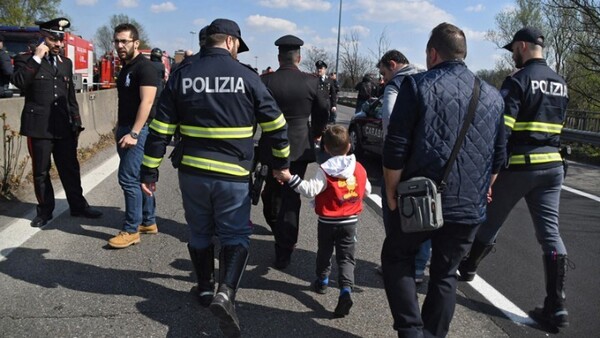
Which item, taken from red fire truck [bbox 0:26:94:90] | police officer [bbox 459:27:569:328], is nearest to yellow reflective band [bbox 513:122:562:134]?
police officer [bbox 459:27:569:328]

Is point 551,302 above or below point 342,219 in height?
below

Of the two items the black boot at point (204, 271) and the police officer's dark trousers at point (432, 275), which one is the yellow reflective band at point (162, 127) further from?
the police officer's dark trousers at point (432, 275)

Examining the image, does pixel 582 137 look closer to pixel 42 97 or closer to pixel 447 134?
pixel 447 134

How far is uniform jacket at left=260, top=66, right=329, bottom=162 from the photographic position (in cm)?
434

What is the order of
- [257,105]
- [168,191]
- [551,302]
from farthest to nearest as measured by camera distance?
1. [168,191]
2. [551,302]
3. [257,105]

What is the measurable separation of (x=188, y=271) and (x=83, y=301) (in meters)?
0.88

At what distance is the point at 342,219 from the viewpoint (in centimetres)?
369

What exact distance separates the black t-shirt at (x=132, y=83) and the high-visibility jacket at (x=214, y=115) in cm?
138

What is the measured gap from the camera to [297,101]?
14.3 ft

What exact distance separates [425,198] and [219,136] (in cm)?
133

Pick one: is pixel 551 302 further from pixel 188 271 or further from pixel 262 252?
pixel 188 271

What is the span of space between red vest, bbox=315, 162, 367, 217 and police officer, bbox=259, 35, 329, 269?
697 mm

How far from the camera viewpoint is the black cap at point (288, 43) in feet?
14.2

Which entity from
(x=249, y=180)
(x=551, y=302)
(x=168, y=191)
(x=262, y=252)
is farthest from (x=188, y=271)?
(x=168, y=191)
